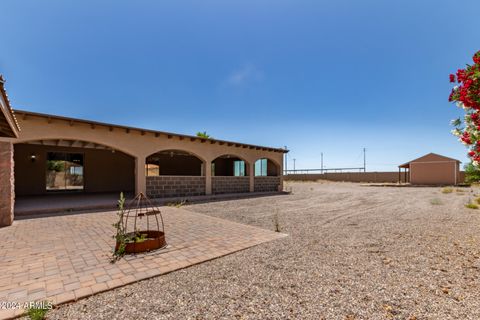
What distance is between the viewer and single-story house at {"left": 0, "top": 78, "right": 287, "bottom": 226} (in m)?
8.40

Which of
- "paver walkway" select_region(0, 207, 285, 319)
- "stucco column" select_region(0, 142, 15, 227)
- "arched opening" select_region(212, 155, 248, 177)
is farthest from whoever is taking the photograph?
"arched opening" select_region(212, 155, 248, 177)

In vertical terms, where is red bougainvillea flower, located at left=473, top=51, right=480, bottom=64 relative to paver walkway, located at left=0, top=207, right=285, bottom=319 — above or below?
above

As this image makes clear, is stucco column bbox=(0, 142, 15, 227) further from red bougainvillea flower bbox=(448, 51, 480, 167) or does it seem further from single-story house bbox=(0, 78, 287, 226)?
red bougainvillea flower bbox=(448, 51, 480, 167)

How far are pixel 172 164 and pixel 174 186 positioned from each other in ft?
20.8

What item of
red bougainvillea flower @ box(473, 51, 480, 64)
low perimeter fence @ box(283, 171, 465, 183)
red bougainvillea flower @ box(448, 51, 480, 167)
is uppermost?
red bougainvillea flower @ box(473, 51, 480, 64)

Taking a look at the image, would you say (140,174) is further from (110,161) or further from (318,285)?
(318,285)

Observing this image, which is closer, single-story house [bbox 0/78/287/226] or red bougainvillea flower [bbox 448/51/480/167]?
red bougainvillea flower [bbox 448/51/480/167]

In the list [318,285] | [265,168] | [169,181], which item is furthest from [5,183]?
[265,168]

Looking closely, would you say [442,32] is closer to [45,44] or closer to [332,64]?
[332,64]

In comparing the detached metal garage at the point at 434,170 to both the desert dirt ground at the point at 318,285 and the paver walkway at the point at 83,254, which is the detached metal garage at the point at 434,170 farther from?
the paver walkway at the point at 83,254

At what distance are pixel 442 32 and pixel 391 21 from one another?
220 cm

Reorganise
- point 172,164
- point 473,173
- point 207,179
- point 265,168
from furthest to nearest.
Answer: point 265,168 → point 172,164 → point 207,179 → point 473,173

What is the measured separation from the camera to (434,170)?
2891 cm

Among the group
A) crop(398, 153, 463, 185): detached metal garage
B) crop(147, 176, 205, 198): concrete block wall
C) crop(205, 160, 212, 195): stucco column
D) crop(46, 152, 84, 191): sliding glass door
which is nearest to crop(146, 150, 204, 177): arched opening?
crop(205, 160, 212, 195): stucco column
